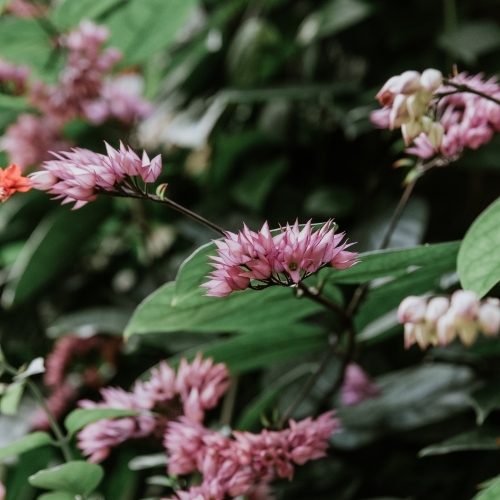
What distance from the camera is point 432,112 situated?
0.49 meters

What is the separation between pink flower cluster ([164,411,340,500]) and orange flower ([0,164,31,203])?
0.24 m

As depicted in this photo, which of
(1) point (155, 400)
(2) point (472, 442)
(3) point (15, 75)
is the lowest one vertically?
(2) point (472, 442)

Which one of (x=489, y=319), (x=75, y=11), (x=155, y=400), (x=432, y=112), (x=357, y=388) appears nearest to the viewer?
(x=489, y=319)

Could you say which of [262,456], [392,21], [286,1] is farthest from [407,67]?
[262,456]

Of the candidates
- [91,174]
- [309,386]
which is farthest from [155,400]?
[91,174]

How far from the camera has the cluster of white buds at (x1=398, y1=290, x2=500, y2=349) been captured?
15.2 inches

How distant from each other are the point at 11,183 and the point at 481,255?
1.10 feet

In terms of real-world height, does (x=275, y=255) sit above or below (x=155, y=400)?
above

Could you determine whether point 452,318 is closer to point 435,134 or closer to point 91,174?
point 435,134

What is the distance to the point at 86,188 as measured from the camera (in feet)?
1.41

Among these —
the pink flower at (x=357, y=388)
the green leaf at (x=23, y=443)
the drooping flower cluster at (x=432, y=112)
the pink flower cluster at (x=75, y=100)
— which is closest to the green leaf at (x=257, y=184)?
A: the pink flower cluster at (x=75, y=100)

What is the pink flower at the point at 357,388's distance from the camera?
0.80m

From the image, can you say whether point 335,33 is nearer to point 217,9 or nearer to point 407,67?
point 407,67

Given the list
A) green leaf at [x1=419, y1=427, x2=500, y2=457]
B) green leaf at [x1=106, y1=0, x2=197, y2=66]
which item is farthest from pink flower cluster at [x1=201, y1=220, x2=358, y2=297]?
green leaf at [x1=106, y1=0, x2=197, y2=66]
